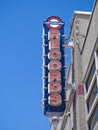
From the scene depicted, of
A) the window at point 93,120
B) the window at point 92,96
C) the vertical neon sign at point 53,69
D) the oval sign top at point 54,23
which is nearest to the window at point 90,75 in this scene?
the window at point 92,96

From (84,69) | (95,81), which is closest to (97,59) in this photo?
(95,81)

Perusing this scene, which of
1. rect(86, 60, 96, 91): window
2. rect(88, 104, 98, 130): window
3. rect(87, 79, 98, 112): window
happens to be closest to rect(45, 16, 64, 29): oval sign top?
rect(86, 60, 96, 91): window

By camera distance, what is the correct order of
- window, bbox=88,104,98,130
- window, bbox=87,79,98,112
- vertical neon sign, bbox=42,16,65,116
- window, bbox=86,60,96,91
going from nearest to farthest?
window, bbox=88,104,98,130 < window, bbox=87,79,98,112 < window, bbox=86,60,96,91 < vertical neon sign, bbox=42,16,65,116

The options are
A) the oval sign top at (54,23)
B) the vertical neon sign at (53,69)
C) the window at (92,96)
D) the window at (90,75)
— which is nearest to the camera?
the window at (92,96)

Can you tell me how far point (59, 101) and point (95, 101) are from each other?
6.42 meters

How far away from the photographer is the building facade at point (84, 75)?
Answer: 67.8ft

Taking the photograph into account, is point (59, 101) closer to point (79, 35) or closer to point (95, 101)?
point (79, 35)

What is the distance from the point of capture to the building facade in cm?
2067

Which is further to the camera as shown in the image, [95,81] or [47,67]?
[47,67]

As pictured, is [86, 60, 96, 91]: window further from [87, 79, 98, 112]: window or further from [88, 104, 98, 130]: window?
[88, 104, 98, 130]: window

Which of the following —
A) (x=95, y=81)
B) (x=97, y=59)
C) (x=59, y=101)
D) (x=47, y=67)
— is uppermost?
(x=97, y=59)

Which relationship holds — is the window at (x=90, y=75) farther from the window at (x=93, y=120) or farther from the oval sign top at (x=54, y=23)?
the oval sign top at (x=54, y=23)

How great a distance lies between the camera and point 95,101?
64.6 ft

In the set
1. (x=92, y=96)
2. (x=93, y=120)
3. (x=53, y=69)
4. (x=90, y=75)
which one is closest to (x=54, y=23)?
(x=53, y=69)
